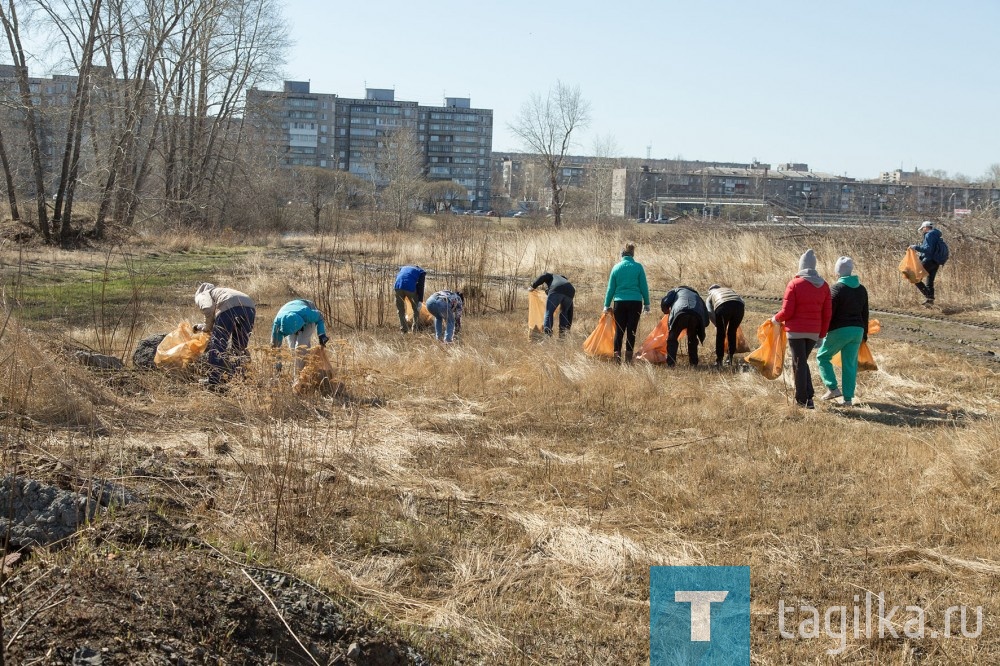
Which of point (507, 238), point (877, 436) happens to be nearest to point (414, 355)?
point (877, 436)

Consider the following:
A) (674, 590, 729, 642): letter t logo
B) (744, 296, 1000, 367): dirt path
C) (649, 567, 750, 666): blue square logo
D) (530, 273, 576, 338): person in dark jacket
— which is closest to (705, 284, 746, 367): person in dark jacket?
(530, 273, 576, 338): person in dark jacket

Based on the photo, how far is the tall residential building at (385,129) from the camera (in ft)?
404

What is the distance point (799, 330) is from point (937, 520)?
129 inches

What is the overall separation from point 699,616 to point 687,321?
6554mm

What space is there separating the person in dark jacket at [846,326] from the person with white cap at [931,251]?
25.2 feet

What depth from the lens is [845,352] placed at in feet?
29.8

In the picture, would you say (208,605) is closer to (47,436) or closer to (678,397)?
(47,436)

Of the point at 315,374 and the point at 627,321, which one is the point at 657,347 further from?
the point at 315,374

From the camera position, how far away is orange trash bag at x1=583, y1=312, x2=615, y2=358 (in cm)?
1141

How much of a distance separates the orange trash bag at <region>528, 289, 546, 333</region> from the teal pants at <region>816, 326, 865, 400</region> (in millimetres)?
4695

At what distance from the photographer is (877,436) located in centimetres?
793

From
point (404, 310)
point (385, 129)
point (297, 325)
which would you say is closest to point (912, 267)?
point (404, 310)


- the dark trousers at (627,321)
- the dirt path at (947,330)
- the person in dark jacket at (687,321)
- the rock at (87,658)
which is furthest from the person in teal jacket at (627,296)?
the rock at (87,658)

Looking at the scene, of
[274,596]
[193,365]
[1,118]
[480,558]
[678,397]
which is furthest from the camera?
[1,118]
